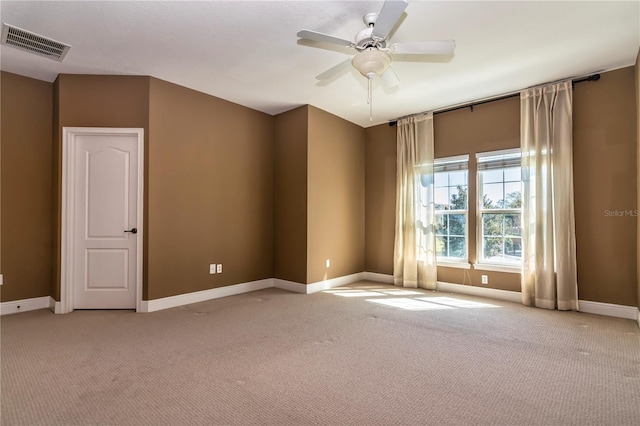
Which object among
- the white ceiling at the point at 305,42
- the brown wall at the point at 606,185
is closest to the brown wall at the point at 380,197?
the white ceiling at the point at 305,42

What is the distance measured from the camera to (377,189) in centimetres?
604

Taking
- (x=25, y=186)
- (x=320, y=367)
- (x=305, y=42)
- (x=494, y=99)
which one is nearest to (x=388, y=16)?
(x=305, y=42)

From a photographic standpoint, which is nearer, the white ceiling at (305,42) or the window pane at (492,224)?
the white ceiling at (305,42)

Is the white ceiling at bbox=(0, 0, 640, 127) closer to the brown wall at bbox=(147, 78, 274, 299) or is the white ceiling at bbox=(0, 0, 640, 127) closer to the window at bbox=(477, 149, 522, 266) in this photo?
the brown wall at bbox=(147, 78, 274, 299)

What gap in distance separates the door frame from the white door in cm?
3

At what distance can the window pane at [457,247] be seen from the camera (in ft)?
16.6

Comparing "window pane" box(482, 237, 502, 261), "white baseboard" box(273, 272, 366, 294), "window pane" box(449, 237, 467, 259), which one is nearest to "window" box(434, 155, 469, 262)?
"window pane" box(449, 237, 467, 259)

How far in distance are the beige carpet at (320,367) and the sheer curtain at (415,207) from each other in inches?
53.2

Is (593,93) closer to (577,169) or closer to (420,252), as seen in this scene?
(577,169)

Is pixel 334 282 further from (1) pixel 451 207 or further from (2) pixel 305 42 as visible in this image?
(2) pixel 305 42

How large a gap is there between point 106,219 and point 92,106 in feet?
4.64

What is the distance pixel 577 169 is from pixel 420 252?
237 centimetres

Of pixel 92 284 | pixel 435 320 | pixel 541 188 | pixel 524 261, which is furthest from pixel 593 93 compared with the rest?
pixel 92 284

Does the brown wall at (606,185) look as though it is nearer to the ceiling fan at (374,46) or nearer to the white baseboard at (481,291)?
the white baseboard at (481,291)
